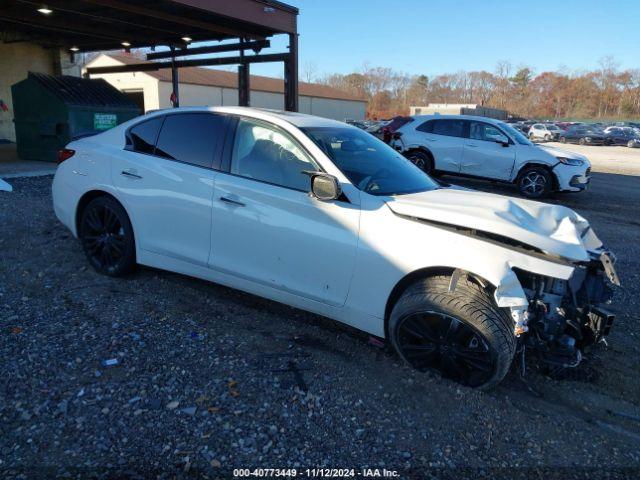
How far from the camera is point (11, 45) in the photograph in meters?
16.6

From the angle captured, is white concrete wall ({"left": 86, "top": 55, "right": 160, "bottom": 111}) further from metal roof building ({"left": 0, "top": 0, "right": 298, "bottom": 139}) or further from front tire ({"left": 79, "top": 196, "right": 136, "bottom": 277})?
front tire ({"left": 79, "top": 196, "right": 136, "bottom": 277})

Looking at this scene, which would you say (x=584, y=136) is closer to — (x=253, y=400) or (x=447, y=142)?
(x=447, y=142)

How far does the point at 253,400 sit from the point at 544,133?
4670 centimetres

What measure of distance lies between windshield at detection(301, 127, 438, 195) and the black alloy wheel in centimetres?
97

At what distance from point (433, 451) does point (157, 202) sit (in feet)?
9.14

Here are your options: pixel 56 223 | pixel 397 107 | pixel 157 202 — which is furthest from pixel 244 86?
pixel 397 107

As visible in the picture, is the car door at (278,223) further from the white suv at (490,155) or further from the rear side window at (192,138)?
the white suv at (490,155)

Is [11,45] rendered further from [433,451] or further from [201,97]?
[201,97]

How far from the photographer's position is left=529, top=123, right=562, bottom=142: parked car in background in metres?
42.9

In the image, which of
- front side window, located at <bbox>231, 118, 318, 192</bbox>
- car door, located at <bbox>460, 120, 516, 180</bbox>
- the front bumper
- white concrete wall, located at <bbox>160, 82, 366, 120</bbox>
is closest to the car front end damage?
front side window, located at <bbox>231, 118, 318, 192</bbox>

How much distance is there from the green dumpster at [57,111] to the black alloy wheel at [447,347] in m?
10.1

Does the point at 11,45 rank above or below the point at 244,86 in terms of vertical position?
above

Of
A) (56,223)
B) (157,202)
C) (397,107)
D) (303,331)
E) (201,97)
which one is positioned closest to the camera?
(303,331)

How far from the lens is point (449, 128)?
11859mm
